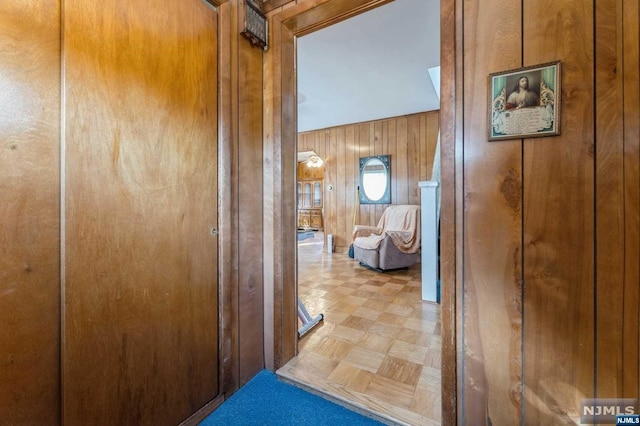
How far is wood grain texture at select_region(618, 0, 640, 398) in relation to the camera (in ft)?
2.69

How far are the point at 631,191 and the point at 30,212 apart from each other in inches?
72.9

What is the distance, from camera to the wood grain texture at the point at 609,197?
2.77 ft

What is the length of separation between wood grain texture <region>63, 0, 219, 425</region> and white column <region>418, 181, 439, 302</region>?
2.15 meters

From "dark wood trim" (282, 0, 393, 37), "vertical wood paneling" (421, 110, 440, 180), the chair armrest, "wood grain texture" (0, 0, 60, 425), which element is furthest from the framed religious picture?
"vertical wood paneling" (421, 110, 440, 180)

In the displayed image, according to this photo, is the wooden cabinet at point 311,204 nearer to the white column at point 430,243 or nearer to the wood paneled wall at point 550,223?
the white column at point 430,243

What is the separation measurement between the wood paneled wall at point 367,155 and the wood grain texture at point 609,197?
3.87 metres

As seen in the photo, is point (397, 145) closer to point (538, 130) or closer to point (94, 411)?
point (538, 130)

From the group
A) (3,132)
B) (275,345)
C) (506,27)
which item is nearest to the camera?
(3,132)

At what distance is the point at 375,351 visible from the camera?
1786mm

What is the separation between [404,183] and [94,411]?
473 centimetres

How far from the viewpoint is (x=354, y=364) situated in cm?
163

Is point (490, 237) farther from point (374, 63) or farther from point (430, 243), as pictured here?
point (374, 63)

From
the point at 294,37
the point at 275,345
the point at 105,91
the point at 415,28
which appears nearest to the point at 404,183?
the point at 415,28

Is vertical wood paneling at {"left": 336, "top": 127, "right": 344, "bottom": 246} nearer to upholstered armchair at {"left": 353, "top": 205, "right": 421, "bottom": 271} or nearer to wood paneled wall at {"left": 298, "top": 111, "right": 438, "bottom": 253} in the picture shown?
wood paneled wall at {"left": 298, "top": 111, "right": 438, "bottom": 253}
